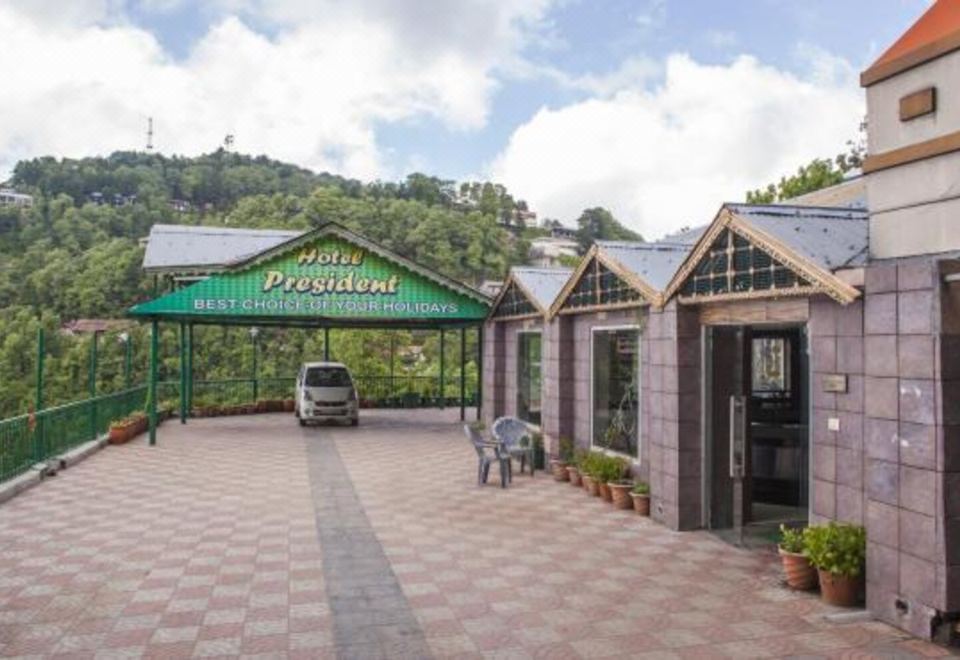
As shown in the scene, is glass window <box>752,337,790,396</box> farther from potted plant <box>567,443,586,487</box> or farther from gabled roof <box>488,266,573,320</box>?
gabled roof <box>488,266,573,320</box>

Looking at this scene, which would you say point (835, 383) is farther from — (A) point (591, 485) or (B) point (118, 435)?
(B) point (118, 435)

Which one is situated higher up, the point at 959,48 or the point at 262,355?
the point at 959,48

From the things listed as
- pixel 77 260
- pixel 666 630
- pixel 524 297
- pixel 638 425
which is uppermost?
pixel 77 260

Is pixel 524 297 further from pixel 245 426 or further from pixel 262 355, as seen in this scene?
pixel 262 355

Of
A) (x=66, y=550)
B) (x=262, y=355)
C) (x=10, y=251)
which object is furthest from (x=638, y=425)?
(x=10, y=251)

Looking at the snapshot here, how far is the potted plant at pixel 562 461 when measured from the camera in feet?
39.9

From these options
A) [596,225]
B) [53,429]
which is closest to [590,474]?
[53,429]

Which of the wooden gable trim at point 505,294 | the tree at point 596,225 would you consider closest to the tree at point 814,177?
the wooden gable trim at point 505,294

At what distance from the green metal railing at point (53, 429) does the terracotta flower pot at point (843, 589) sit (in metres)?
10.8

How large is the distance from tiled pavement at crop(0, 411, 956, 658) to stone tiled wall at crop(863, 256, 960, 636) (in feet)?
1.22

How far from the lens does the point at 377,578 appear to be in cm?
708

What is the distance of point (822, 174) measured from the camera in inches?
991

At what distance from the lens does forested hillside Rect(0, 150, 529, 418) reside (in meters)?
35.4

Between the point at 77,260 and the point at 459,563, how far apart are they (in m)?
45.6
